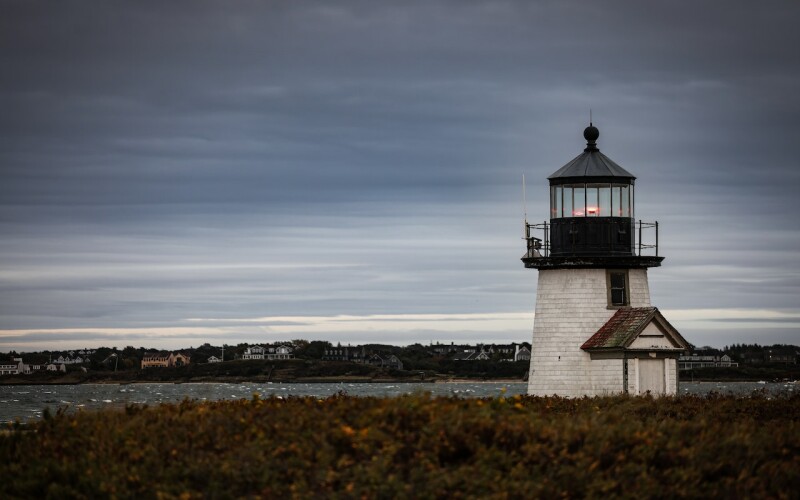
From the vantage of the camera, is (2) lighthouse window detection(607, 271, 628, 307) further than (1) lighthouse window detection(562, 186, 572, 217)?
No

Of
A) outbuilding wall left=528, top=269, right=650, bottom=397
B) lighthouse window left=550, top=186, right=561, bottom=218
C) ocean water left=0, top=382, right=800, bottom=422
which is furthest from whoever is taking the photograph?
lighthouse window left=550, top=186, right=561, bottom=218

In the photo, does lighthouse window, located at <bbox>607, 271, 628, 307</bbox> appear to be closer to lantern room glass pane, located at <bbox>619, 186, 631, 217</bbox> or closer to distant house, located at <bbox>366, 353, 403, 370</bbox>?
lantern room glass pane, located at <bbox>619, 186, 631, 217</bbox>

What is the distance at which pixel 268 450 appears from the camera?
44.0 feet

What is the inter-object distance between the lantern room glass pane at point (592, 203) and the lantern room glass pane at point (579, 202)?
92 mm

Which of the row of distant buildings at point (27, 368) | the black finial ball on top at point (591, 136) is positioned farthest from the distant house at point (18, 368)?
the black finial ball on top at point (591, 136)

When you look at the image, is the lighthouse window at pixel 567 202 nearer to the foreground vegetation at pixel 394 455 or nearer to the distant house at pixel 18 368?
the foreground vegetation at pixel 394 455

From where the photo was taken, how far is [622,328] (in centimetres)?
2627

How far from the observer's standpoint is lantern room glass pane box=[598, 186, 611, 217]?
2731 centimetres

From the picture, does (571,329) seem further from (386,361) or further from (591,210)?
(386,361)

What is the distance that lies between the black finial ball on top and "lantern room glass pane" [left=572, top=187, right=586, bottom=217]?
1.40 metres

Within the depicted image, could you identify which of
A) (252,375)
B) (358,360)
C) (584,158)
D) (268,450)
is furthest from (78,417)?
(358,360)

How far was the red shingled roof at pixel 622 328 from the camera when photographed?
25.9 meters

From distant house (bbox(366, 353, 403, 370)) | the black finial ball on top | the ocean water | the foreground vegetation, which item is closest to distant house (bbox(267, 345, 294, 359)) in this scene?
the ocean water

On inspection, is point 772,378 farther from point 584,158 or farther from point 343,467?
point 343,467
